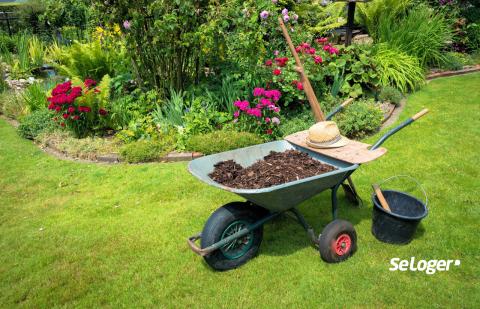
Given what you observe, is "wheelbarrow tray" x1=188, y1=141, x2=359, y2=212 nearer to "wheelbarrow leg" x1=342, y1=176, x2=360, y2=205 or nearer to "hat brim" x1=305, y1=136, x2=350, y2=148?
"hat brim" x1=305, y1=136, x2=350, y2=148

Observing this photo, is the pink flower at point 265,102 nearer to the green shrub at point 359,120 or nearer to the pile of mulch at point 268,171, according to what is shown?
the green shrub at point 359,120

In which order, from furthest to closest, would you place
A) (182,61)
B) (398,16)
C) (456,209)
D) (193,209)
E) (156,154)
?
1. (398,16)
2. (182,61)
3. (156,154)
4. (193,209)
5. (456,209)

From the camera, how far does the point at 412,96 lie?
6277 mm

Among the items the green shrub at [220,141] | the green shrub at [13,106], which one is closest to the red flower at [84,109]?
the green shrub at [220,141]

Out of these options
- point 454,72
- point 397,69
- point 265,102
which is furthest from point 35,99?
point 454,72

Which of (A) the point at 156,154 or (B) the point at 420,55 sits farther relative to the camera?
(B) the point at 420,55

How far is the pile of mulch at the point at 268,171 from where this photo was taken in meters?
2.74

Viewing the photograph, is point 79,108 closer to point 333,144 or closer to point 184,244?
point 184,244

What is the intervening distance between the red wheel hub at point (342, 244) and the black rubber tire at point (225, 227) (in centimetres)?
55

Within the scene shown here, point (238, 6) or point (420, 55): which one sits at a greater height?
point (238, 6)

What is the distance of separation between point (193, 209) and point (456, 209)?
231 cm

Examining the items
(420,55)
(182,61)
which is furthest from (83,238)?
(420,55)

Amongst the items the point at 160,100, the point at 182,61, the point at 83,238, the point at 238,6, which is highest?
the point at 238,6

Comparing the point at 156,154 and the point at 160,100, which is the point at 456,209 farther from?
the point at 160,100
